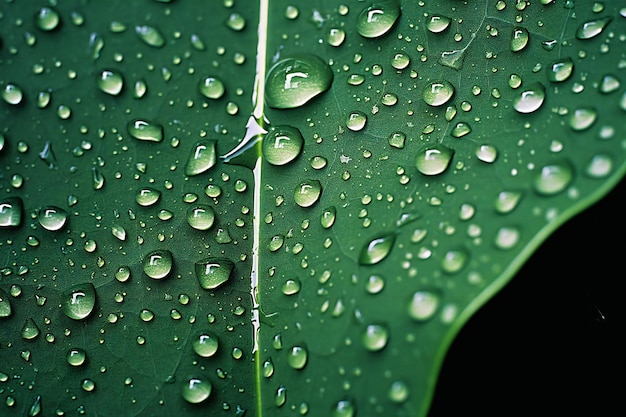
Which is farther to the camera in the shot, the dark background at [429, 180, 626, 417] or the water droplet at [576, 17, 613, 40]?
the dark background at [429, 180, 626, 417]

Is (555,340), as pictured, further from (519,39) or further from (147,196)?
(147,196)

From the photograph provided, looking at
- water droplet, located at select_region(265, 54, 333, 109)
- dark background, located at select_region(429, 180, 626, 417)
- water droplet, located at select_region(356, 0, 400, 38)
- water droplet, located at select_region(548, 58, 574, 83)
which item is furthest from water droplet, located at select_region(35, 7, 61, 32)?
dark background, located at select_region(429, 180, 626, 417)

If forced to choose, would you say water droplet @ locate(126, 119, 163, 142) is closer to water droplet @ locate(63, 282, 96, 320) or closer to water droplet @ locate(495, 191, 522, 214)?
water droplet @ locate(63, 282, 96, 320)

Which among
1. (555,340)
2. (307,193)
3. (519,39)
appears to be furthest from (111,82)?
(555,340)

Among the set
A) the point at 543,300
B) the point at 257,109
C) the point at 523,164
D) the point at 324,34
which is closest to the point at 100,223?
the point at 257,109

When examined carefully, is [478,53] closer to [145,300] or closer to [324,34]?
[324,34]

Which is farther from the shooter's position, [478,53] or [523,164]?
[478,53]
